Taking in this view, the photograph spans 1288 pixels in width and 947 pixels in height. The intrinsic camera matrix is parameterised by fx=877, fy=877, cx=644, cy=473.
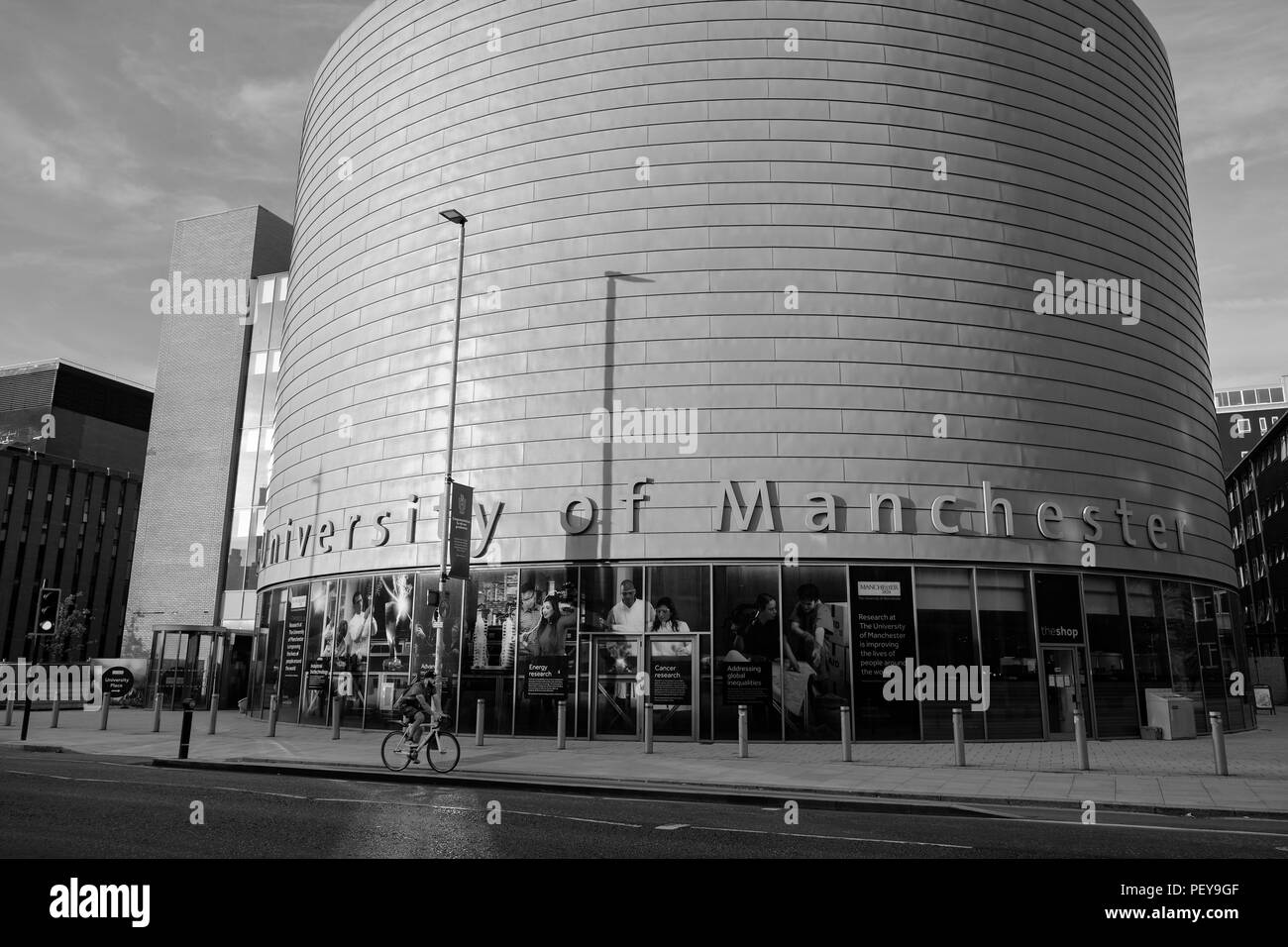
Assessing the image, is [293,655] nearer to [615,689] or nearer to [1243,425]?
[615,689]

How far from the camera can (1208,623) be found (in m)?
27.3

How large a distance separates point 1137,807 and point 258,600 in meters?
30.1

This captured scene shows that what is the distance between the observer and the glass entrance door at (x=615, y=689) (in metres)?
22.6

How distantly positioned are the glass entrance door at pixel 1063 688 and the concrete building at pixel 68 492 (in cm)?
9209

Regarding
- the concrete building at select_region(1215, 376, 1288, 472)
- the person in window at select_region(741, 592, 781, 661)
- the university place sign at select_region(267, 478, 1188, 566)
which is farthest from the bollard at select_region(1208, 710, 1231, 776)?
the concrete building at select_region(1215, 376, 1288, 472)

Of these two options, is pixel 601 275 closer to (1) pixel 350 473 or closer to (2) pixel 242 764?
(1) pixel 350 473

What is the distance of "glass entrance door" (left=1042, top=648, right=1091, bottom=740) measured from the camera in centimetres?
2305

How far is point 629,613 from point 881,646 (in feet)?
21.3

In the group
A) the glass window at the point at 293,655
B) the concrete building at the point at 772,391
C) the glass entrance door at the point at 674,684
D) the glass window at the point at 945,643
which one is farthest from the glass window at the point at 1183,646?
the glass window at the point at 293,655

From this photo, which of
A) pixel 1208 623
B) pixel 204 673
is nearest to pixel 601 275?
pixel 1208 623

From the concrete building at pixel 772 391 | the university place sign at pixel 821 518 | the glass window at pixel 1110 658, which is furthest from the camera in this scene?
the glass window at pixel 1110 658

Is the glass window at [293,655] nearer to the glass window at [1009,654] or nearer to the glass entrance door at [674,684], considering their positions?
the glass entrance door at [674,684]

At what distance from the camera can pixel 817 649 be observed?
2222cm

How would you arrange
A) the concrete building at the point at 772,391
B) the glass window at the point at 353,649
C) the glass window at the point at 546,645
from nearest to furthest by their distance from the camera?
the concrete building at the point at 772,391, the glass window at the point at 546,645, the glass window at the point at 353,649
